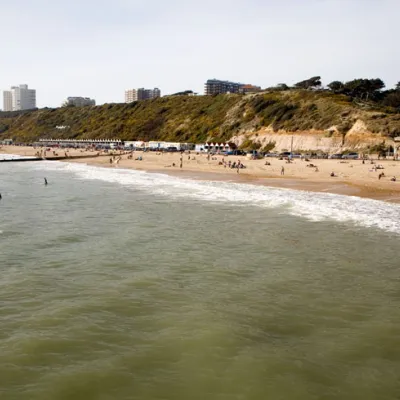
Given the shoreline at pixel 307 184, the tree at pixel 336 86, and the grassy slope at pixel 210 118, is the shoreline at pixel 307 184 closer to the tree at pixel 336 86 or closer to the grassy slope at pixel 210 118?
the grassy slope at pixel 210 118

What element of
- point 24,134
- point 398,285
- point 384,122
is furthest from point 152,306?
point 24,134

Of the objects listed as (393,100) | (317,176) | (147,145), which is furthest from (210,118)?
(317,176)

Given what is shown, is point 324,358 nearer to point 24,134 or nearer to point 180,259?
point 180,259

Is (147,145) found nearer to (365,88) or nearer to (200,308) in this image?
(365,88)

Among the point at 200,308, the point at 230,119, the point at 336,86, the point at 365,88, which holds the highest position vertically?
the point at 336,86

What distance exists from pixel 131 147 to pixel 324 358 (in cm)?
10534

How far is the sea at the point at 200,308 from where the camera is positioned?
25.3 feet

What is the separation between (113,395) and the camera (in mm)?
7293

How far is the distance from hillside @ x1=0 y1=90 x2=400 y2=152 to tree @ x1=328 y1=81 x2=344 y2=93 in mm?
15765

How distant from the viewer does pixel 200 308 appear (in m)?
10.9

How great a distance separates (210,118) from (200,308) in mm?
105712

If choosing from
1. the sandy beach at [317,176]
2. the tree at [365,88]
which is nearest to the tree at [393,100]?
the tree at [365,88]

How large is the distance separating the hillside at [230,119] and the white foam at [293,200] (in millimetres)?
40601

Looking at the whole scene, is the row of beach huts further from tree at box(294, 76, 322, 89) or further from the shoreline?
tree at box(294, 76, 322, 89)
